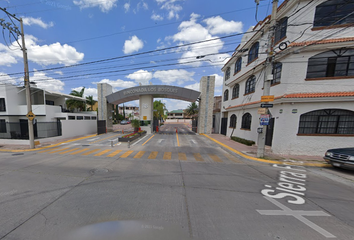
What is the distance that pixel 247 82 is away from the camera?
43.7 feet

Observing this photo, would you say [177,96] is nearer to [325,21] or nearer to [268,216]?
[325,21]

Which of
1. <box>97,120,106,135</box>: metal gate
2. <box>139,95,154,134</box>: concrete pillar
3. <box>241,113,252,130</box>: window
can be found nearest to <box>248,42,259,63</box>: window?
<box>241,113,252,130</box>: window

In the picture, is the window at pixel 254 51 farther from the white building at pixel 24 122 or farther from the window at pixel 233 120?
the white building at pixel 24 122

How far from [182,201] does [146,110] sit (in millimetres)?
16348

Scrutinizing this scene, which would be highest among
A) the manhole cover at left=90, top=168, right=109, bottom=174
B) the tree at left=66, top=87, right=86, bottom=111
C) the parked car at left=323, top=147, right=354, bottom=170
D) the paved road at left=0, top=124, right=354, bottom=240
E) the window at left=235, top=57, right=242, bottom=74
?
the window at left=235, top=57, right=242, bottom=74

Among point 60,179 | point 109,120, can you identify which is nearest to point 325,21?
point 60,179

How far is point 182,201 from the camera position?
3.45 meters

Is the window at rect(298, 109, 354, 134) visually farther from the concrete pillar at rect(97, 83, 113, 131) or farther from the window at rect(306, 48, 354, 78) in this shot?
the concrete pillar at rect(97, 83, 113, 131)

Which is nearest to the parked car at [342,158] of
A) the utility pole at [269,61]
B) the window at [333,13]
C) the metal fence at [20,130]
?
the utility pole at [269,61]

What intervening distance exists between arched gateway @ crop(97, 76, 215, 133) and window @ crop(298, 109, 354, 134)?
11240 millimetres

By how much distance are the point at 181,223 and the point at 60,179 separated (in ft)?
16.0

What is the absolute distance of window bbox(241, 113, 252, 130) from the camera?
12706 millimetres

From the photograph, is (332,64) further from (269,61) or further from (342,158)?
(342,158)

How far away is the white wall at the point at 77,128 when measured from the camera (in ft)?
48.1
